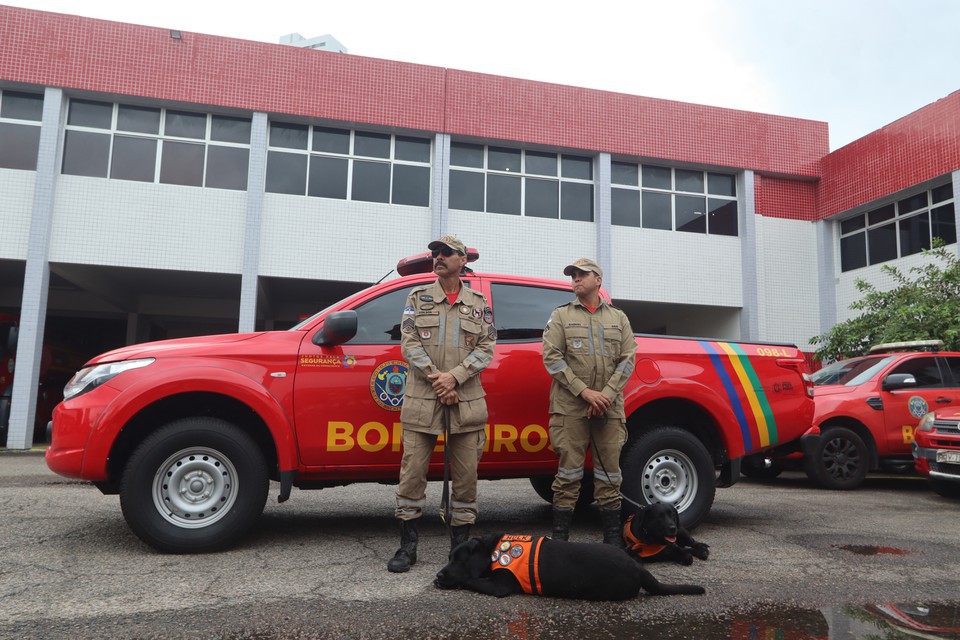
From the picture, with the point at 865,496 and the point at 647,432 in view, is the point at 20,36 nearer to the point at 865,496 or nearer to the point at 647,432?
the point at 647,432

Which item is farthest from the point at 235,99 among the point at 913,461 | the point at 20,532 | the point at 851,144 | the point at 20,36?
the point at 851,144

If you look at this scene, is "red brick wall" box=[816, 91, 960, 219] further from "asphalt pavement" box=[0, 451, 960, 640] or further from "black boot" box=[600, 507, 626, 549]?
"black boot" box=[600, 507, 626, 549]

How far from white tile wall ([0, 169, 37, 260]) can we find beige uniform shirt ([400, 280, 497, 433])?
13325 millimetres

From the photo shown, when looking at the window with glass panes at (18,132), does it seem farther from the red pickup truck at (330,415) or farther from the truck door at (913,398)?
the truck door at (913,398)

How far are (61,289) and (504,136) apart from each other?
43.3ft

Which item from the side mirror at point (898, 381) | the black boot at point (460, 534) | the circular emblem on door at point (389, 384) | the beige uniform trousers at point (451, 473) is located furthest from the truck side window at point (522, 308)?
the side mirror at point (898, 381)

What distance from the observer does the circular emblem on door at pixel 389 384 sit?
4.62m

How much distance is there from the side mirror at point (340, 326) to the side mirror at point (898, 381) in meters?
6.89

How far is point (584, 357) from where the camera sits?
4.54m

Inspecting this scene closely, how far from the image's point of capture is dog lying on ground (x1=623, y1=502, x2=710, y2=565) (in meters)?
4.07

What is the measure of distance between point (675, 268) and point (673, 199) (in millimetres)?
1911

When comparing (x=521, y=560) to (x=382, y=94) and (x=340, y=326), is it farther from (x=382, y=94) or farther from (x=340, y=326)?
(x=382, y=94)

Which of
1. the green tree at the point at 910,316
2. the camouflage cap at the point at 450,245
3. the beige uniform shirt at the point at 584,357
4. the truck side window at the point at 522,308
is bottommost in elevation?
the beige uniform shirt at the point at 584,357

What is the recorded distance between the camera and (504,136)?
16.6 m
